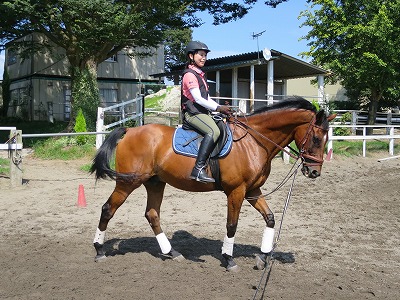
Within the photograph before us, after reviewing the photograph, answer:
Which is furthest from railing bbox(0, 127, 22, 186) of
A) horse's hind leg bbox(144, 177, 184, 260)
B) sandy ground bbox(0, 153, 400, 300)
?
horse's hind leg bbox(144, 177, 184, 260)

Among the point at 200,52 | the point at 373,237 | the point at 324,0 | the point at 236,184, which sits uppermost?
the point at 324,0

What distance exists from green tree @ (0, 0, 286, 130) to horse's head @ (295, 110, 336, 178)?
12.8 meters

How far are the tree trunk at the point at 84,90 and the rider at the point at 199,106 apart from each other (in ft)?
46.6

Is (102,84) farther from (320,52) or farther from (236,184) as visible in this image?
(236,184)

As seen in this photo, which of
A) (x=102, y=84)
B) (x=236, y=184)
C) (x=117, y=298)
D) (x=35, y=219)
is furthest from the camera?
(x=102, y=84)

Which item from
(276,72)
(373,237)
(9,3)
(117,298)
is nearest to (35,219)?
(117,298)

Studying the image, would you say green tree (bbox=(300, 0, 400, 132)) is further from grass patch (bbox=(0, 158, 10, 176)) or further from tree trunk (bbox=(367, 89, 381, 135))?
grass patch (bbox=(0, 158, 10, 176))

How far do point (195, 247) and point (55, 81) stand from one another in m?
24.6

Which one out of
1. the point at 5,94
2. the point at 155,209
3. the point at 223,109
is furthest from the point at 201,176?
the point at 5,94

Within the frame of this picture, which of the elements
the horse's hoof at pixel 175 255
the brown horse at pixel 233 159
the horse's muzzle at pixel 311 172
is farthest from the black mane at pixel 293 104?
the horse's hoof at pixel 175 255

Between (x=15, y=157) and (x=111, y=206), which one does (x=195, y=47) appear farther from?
(x=15, y=157)

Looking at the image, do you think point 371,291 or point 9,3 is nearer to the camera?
point 371,291

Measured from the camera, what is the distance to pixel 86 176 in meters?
12.8

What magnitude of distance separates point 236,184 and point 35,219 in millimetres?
4382
